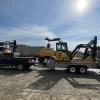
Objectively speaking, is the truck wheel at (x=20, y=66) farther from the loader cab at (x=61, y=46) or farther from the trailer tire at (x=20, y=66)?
the loader cab at (x=61, y=46)

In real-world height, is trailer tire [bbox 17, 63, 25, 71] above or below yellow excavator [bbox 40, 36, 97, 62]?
below

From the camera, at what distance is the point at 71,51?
2036 cm

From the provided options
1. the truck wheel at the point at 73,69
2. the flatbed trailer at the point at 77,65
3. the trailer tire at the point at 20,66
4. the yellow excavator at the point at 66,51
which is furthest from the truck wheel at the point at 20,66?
the truck wheel at the point at 73,69

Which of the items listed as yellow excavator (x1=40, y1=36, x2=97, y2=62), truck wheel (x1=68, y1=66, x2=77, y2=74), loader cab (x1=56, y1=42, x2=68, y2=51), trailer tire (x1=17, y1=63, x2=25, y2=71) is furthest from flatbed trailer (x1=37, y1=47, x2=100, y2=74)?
trailer tire (x1=17, y1=63, x2=25, y2=71)

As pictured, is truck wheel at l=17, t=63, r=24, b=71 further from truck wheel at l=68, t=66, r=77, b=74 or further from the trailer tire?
truck wheel at l=68, t=66, r=77, b=74

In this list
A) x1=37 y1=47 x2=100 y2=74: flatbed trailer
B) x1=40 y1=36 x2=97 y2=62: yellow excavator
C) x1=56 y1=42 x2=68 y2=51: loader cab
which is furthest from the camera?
x1=56 y1=42 x2=68 y2=51: loader cab

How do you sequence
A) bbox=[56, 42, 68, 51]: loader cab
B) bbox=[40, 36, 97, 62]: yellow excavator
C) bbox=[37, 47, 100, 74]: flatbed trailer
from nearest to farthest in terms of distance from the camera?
bbox=[37, 47, 100, 74]: flatbed trailer → bbox=[40, 36, 97, 62]: yellow excavator → bbox=[56, 42, 68, 51]: loader cab

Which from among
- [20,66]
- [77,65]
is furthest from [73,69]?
[20,66]

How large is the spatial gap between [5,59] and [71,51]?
23.7 ft

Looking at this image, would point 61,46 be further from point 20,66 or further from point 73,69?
point 20,66

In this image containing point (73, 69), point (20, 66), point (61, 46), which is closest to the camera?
point (73, 69)

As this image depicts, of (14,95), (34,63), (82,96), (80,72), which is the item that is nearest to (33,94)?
(14,95)

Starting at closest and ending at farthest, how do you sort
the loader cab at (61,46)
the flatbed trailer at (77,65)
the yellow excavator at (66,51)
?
the flatbed trailer at (77,65)
the yellow excavator at (66,51)
the loader cab at (61,46)

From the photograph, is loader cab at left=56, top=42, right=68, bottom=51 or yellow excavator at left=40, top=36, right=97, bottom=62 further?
loader cab at left=56, top=42, right=68, bottom=51
